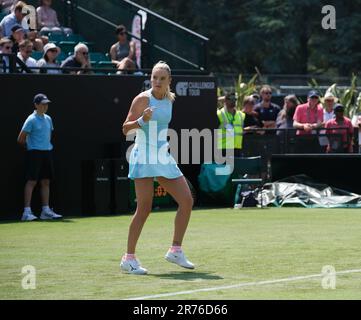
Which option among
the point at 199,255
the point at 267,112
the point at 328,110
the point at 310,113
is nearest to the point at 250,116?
the point at 267,112

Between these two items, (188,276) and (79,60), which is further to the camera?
(79,60)

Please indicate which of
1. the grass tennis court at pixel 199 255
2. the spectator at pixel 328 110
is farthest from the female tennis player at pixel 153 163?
the spectator at pixel 328 110

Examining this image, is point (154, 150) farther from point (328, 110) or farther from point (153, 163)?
point (328, 110)

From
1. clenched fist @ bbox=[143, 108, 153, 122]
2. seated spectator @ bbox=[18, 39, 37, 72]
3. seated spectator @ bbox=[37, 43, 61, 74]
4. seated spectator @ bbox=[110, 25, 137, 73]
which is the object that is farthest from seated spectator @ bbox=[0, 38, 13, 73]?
clenched fist @ bbox=[143, 108, 153, 122]

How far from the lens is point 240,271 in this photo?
11.6 m

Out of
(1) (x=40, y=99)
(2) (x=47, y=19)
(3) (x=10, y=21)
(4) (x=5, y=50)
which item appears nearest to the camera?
Result: (1) (x=40, y=99)

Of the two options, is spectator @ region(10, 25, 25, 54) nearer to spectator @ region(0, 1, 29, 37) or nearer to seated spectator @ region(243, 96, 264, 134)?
spectator @ region(0, 1, 29, 37)

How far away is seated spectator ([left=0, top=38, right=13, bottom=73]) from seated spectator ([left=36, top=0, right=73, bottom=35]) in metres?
2.59

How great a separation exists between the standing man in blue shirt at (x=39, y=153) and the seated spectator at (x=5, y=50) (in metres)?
1.02

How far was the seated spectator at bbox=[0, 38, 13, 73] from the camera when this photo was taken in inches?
774

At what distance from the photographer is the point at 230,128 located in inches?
880

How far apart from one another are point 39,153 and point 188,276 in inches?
326

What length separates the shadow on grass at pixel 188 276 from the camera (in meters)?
11.1

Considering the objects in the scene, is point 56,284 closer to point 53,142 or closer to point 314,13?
point 53,142
